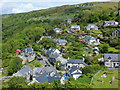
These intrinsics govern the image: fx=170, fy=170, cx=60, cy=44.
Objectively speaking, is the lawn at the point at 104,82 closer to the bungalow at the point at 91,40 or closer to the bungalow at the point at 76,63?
the bungalow at the point at 76,63

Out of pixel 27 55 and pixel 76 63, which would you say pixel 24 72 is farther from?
pixel 27 55

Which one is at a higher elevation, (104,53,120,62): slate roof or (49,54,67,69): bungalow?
(104,53,120,62): slate roof

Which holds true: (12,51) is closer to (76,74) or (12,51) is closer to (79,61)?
(79,61)

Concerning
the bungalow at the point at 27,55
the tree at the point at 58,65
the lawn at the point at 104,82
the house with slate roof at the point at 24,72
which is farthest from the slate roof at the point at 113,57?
the bungalow at the point at 27,55

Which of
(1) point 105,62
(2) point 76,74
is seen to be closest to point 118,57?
(1) point 105,62

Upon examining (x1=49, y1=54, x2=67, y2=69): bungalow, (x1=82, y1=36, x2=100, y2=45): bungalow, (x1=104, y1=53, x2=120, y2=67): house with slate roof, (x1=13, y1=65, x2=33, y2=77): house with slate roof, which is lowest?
(x1=13, y1=65, x2=33, y2=77): house with slate roof

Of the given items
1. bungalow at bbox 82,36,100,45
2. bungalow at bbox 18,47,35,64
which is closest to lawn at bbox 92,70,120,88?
bungalow at bbox 18,47,35,64

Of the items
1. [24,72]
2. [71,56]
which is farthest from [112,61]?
[24,72]

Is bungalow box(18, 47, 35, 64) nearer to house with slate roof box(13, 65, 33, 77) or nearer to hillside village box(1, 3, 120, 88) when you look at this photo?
hillside village box(1, 3, 120, 88)
